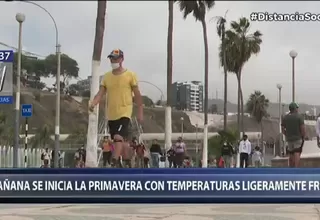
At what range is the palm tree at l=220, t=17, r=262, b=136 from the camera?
6402 millimetres

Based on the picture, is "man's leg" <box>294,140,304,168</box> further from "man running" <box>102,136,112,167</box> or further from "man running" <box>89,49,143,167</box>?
"man running" <box>102,136,112,167</box>

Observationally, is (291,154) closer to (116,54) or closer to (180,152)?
(180,152)

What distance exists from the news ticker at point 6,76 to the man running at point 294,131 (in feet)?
10.5

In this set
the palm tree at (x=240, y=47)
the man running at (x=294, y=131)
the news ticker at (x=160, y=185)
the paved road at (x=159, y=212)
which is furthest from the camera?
the paved road at (x=159, y=212)

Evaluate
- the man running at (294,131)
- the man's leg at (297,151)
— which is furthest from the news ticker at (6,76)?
the man's leg at (297,151)

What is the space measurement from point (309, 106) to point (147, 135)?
187 centimetres

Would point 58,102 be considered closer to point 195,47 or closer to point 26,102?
point 26,102

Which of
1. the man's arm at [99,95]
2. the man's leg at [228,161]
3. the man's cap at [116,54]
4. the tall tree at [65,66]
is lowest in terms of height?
the man's leg at [228,161]

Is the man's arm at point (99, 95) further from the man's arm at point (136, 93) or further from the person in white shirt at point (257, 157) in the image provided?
the person in white shirt at point (257, 157)

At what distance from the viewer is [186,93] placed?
6469 mm

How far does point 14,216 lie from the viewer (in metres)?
6.98

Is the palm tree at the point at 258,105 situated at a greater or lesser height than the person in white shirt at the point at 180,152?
greater

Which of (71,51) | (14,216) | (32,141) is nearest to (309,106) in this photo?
(71,51)

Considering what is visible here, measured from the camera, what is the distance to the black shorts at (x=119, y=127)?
661cm
